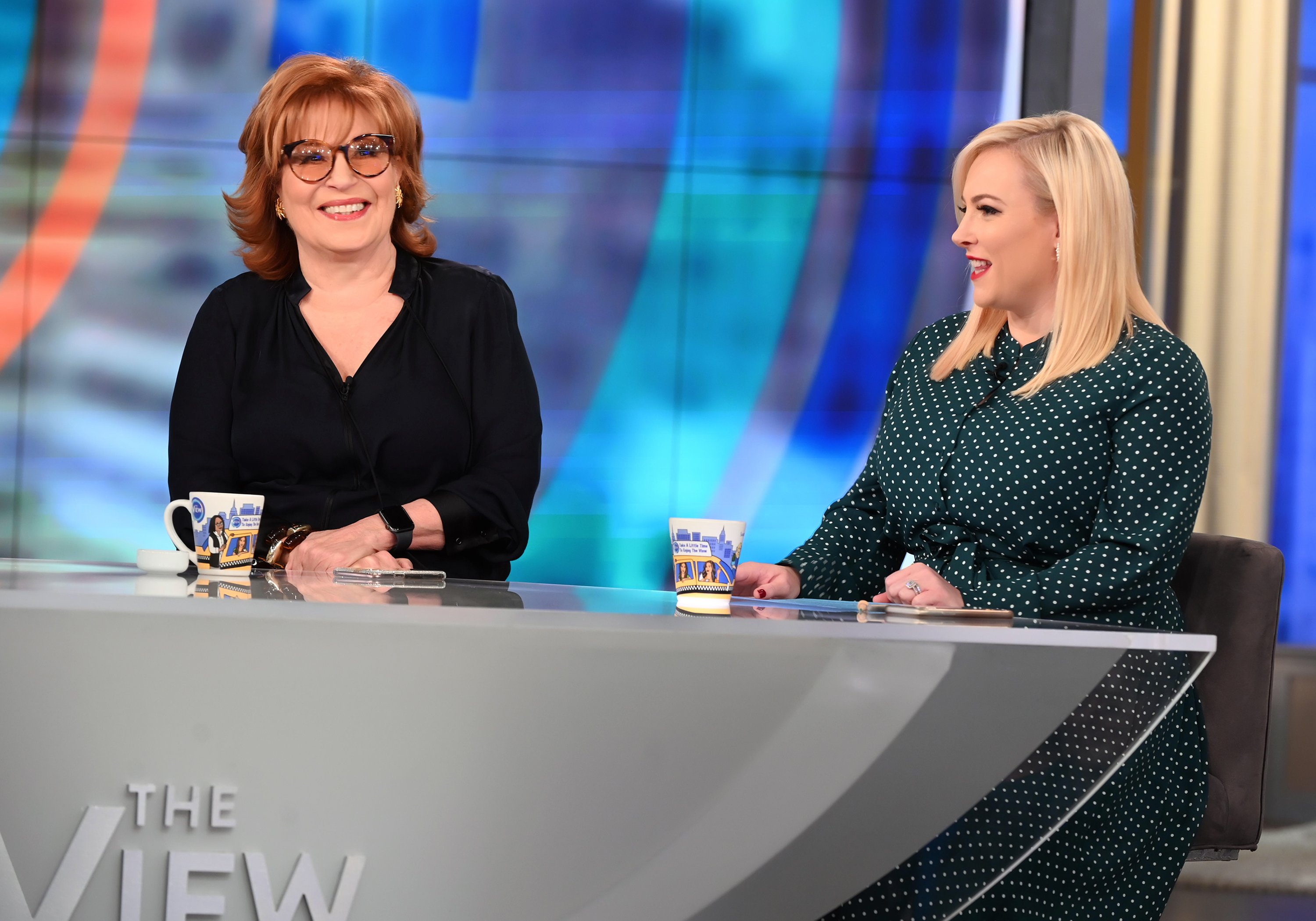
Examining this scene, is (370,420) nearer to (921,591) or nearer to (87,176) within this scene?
(921,591)

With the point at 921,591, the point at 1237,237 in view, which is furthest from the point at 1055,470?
the point at 1237,237

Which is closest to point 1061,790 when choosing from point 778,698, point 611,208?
point 778,698

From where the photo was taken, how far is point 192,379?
1.94 m

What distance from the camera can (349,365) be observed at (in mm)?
1954

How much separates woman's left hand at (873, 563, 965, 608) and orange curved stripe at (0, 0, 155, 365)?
9.18 feet

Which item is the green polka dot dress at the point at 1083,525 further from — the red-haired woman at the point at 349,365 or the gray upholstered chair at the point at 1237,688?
the red-haired woman at the point at 349,365

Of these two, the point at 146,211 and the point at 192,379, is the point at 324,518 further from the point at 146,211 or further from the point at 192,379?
the point at 146,211

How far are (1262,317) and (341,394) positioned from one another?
2.70 m

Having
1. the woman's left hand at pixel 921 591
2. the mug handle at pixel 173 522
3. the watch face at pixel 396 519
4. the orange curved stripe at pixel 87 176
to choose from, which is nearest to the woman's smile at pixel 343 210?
the watch face at pixel 396 519

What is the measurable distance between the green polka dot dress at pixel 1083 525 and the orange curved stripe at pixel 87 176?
8.25 feet

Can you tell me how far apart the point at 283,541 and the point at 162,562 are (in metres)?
0.32

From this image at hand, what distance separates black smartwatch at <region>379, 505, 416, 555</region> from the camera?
5.69 feet

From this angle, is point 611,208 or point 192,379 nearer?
point 192,379

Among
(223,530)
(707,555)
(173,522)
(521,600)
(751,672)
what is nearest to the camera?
(751,672)
